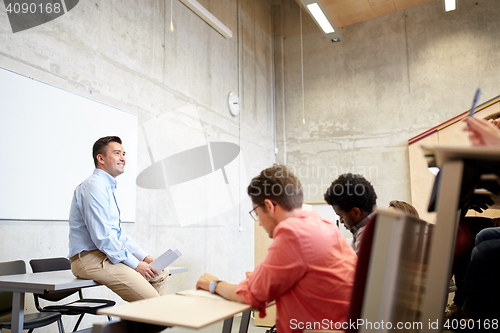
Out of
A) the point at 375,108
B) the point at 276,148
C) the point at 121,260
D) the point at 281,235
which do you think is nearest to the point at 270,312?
the point at 121,260

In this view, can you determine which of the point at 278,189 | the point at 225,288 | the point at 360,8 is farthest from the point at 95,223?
the point at 360,8

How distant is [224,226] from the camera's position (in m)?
5.96

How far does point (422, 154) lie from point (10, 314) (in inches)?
205

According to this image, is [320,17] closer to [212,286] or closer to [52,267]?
[52,267]

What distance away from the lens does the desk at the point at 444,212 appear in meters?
0.87

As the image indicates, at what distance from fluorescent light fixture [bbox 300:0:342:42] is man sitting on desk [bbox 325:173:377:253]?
4.11 m

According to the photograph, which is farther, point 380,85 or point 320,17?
point 380,85

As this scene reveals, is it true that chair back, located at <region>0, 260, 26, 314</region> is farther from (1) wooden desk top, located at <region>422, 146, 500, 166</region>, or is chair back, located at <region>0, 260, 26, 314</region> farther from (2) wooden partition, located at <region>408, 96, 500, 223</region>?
(2) wooden partition, located at <region>408, 96, 500, 223</region>

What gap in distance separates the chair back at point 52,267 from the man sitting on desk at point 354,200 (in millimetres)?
2123

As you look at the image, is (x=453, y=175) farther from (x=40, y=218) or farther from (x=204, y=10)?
(x=204, y=10)

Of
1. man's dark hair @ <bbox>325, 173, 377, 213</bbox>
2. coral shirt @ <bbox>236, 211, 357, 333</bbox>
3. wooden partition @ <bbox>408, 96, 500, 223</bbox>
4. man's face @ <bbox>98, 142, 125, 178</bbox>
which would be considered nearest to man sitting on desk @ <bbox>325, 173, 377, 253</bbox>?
man's dark hair @ <bbox>325, 173, 377, 213</bbox>

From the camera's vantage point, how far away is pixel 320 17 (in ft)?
19.8

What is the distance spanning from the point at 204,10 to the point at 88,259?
3.98 metres

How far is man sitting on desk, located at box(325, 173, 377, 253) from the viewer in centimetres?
222
